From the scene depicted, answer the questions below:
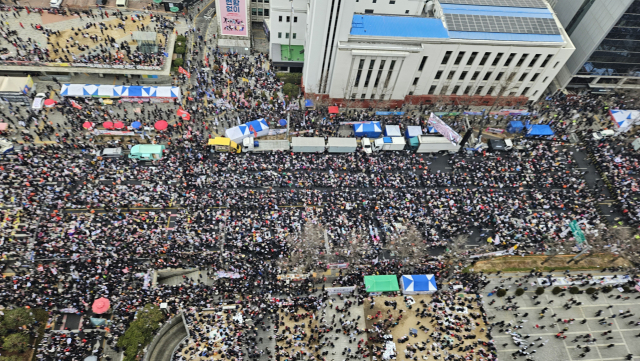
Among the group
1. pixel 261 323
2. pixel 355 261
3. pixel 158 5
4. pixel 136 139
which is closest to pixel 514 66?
pixel 355 261

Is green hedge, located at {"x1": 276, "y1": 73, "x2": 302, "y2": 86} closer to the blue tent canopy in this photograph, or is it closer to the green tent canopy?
the green tent canopy

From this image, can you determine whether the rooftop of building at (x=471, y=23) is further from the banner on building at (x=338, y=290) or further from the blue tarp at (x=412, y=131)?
the banner on building at (x=338, y=290)

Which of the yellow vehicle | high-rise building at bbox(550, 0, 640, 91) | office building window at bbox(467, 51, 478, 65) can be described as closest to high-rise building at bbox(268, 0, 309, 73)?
the yellow vehicle

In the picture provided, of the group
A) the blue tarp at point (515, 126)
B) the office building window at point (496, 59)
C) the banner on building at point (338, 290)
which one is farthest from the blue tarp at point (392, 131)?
the banner on building at point (338, 290)

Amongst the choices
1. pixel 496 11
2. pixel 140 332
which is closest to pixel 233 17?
pixel 496 11

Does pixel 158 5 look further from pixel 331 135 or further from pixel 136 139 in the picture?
pixel 331 135

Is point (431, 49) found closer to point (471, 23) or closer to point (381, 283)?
point (471, 23)
